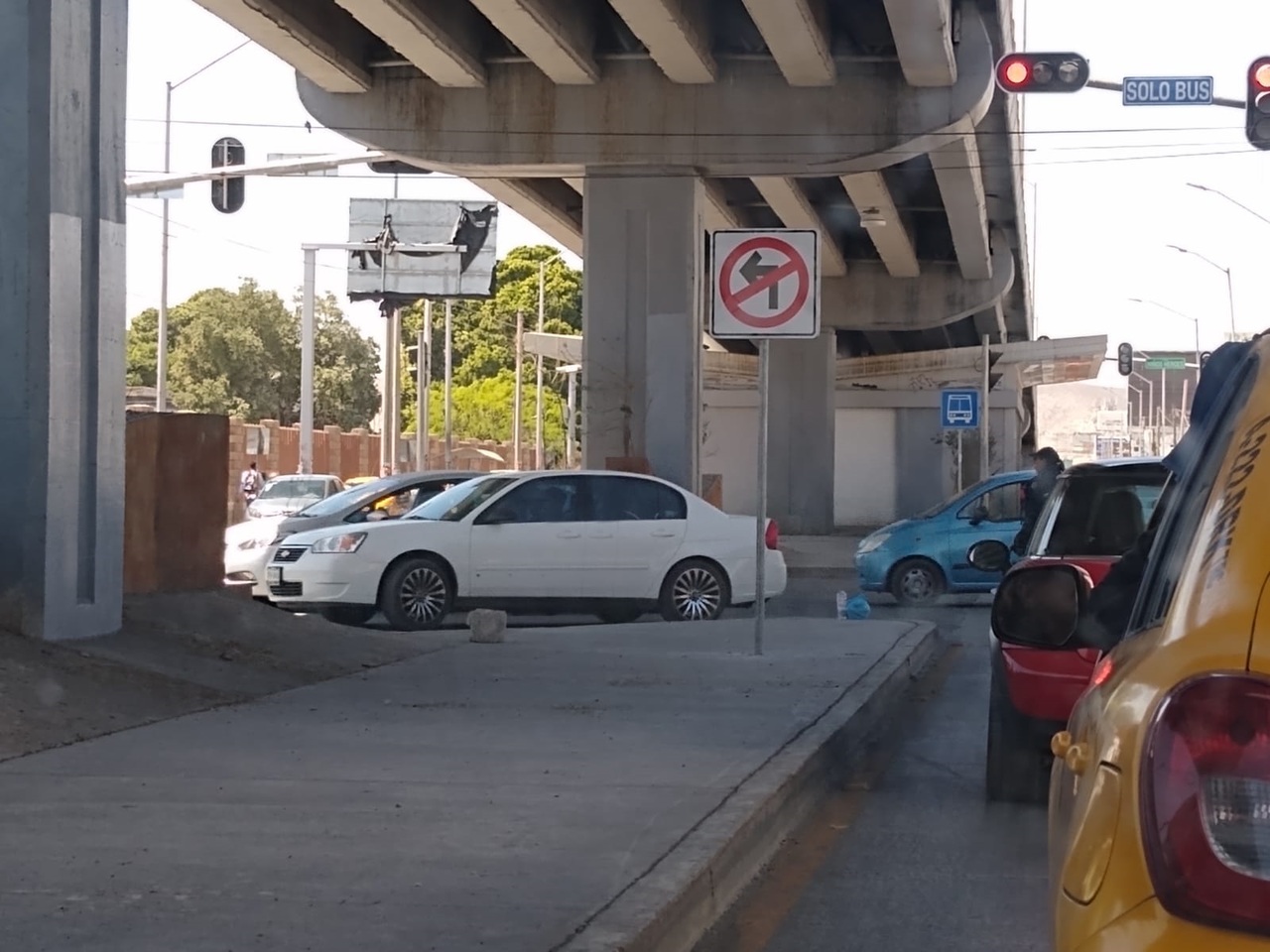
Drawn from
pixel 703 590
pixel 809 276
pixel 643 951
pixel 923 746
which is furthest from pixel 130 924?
pixel 703 590

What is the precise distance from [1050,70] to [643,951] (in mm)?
13619

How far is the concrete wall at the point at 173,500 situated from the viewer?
12406 millimetres

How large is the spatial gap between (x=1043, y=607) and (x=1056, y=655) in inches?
160

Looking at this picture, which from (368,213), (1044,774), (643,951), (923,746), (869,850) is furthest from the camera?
(368,213)

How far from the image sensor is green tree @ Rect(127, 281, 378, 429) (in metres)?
76.8

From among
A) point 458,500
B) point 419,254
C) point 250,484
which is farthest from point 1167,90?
point 419,254

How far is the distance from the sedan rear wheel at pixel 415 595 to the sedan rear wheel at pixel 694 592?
231 cm

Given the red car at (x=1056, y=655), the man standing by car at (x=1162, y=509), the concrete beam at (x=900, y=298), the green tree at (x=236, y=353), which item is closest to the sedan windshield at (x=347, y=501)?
the red car at (x=1056, y=655)

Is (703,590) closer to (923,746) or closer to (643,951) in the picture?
(923,746)

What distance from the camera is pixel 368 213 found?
2008 inches

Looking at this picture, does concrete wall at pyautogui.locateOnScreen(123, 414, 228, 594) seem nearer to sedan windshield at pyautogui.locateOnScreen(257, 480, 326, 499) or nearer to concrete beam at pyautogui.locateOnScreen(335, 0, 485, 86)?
concrete beam at pyautogui.locateOnScreen(335, 0, 485, 86)

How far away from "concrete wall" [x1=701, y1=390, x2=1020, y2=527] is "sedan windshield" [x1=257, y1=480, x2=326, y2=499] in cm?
2265

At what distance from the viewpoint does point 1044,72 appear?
57.0 ft

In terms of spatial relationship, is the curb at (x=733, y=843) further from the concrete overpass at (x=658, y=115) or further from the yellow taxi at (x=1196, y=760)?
the concrete overpass at (x=658, y=115)
